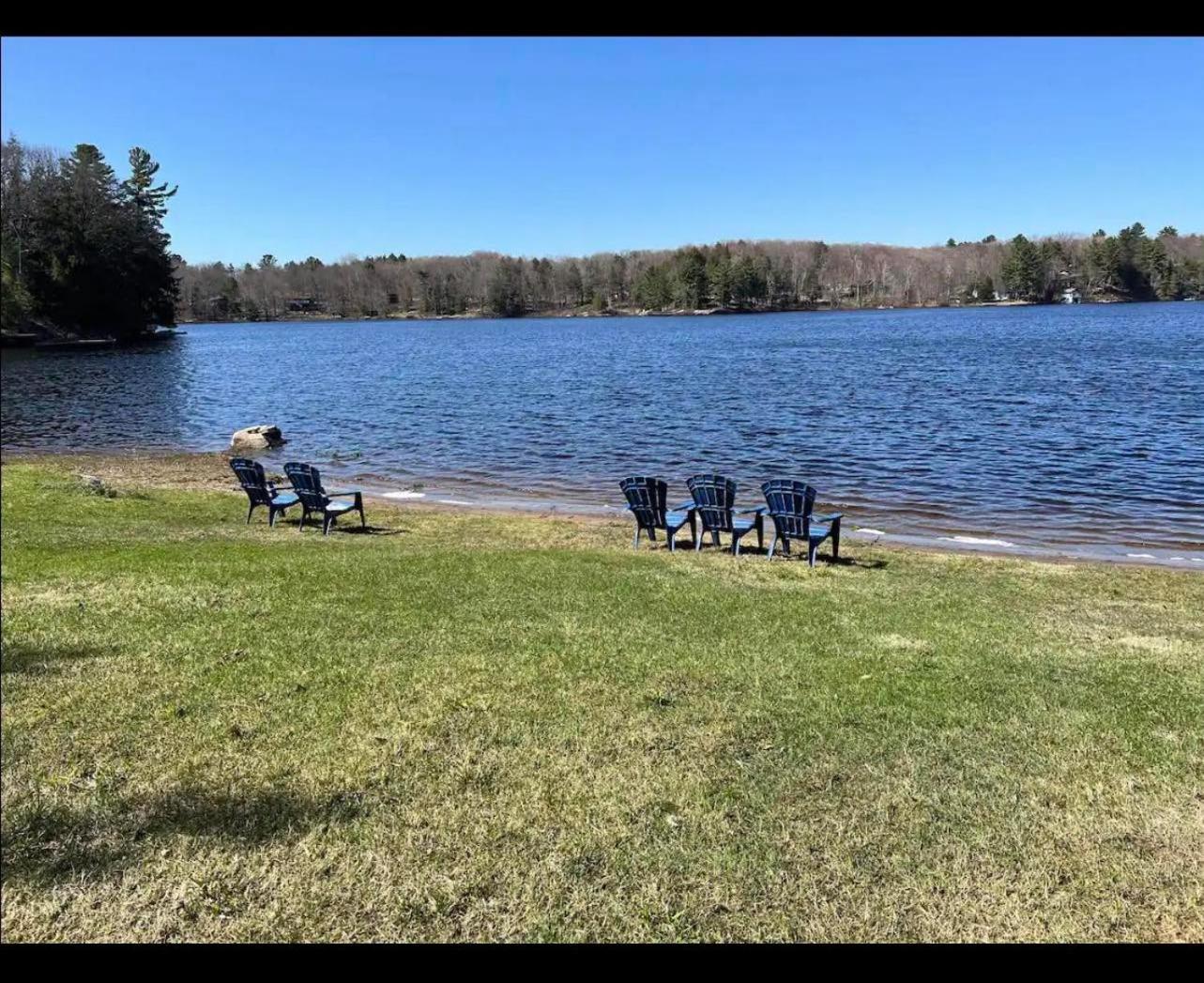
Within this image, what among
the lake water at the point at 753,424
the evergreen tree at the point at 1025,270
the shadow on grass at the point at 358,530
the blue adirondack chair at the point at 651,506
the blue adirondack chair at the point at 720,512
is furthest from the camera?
the evergreen tree at the point at 1025,270

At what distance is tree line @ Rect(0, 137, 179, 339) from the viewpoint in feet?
13.4

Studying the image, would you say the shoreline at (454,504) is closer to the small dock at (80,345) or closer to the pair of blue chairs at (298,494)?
the pair of blue chairs at (298,494)

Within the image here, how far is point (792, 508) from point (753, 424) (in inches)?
824

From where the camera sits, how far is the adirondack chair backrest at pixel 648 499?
13.8 meters

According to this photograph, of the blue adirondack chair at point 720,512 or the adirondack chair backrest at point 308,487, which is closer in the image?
the blue adirondack chair at point 720,512

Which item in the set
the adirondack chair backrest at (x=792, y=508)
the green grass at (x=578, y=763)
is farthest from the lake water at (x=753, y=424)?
the green grass at (x=578, y=763)

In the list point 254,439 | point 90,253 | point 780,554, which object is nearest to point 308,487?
point 780,554

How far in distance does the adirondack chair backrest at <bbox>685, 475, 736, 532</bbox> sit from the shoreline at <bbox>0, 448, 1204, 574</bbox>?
3.10 metres

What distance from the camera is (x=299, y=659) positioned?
22.3 feet

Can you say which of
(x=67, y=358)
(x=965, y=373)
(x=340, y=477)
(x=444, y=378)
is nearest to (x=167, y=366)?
(x=67, y=358)

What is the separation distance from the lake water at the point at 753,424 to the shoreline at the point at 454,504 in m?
0.35

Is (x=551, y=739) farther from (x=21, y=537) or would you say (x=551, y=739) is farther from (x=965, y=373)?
(x=965, y=373)
